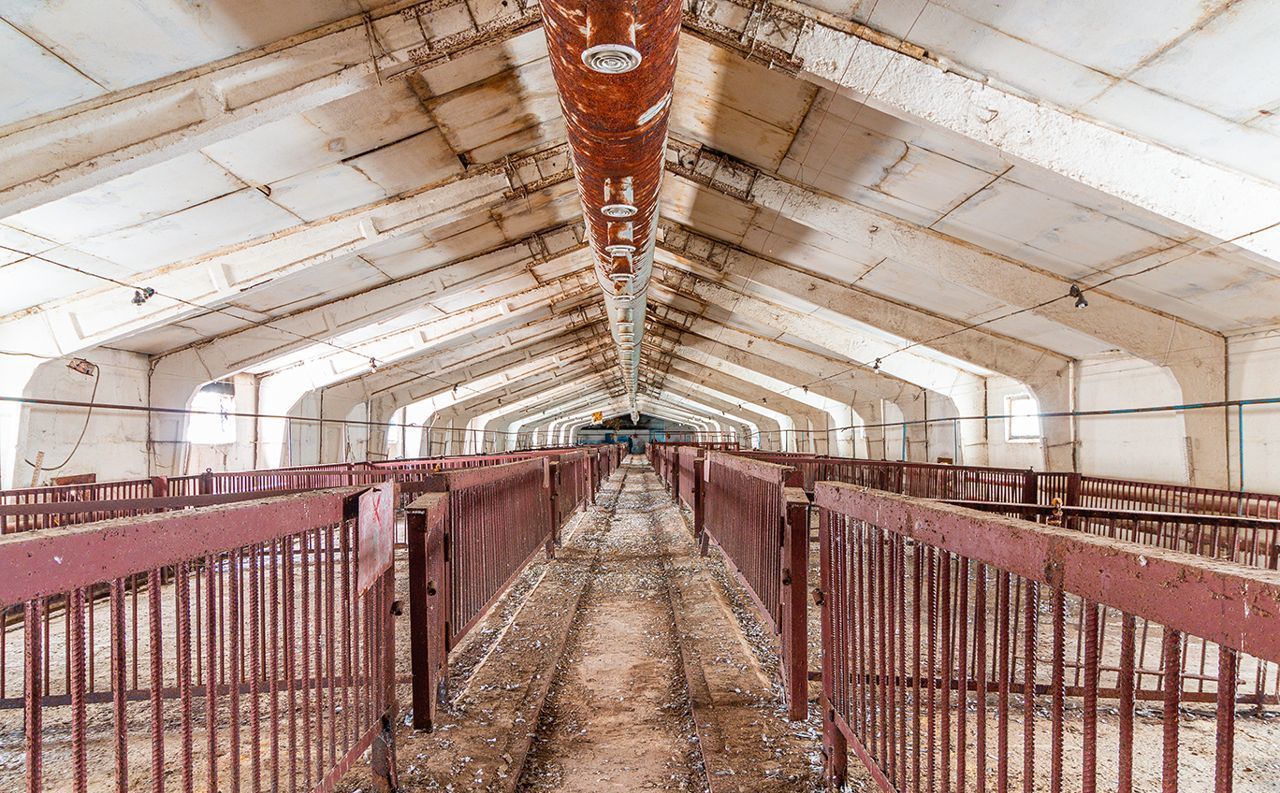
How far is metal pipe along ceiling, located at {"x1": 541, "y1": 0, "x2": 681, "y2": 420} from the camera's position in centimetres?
335

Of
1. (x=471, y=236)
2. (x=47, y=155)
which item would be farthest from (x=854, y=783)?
(x=471, y=236)

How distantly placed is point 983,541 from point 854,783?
1756mm

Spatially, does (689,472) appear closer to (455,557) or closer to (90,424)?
(455,557)

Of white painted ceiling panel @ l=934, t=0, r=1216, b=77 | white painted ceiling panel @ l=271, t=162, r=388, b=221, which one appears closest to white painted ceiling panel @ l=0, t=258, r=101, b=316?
white painted ceiling panel @ l=271, t=162, r=388, b=221

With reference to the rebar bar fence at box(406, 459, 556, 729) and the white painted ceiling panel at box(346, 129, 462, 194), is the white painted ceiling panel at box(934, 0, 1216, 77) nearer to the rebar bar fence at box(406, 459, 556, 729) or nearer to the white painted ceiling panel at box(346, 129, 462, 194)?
the rebar bar fence at box(406, 459, 556, 729)

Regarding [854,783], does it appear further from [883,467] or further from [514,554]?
[883,467]

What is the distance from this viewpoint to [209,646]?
6.35 ft

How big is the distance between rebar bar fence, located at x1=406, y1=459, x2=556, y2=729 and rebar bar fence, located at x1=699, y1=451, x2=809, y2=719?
6.47ft

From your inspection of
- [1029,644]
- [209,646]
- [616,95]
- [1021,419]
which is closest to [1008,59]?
[616,95]

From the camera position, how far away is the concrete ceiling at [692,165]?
4.89 meters

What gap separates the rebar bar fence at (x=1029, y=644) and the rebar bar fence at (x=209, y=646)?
2049mm

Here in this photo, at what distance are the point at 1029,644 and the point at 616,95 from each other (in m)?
3.66

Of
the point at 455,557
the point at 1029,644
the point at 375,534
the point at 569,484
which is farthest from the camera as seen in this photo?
the point at 569,484

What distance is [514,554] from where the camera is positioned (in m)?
6.21
